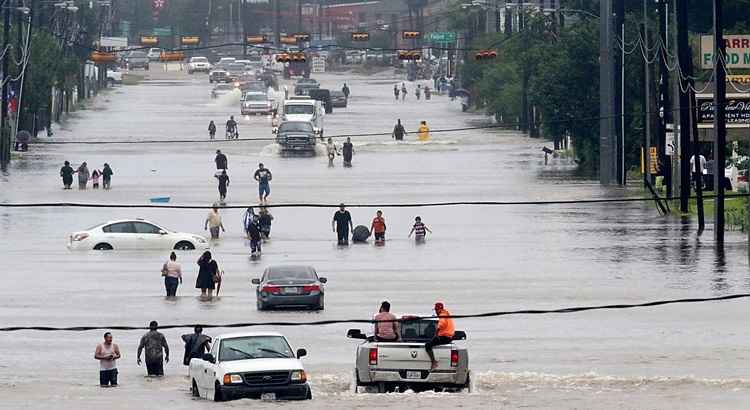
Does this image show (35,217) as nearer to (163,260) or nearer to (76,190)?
(76,190)

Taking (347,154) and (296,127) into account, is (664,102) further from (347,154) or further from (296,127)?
(296,127)

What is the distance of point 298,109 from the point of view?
103 metres

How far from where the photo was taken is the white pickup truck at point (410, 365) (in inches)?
1203

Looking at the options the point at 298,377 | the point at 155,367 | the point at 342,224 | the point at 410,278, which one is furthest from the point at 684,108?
the point at 298,377

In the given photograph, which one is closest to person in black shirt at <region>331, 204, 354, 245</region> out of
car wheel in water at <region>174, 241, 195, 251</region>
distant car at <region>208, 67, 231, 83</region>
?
car wheel in water at <region>174, 241, 195, 251</region>

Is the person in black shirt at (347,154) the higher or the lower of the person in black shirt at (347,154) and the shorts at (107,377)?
the higher

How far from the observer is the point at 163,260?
55.4m

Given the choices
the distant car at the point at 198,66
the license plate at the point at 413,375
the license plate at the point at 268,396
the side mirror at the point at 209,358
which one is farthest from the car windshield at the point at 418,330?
the distant car at the point at 198,66

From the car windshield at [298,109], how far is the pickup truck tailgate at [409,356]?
7235 cm

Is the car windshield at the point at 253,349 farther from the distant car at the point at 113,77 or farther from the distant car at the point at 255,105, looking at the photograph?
the distant car at the point at 113,77

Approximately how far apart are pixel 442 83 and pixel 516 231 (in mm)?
99212

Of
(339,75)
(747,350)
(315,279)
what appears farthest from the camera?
(339,75)

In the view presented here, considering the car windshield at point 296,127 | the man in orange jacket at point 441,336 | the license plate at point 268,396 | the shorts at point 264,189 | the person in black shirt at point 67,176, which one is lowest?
the license plate at point 268,396

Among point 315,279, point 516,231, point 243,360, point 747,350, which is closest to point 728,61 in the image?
point 516,231
